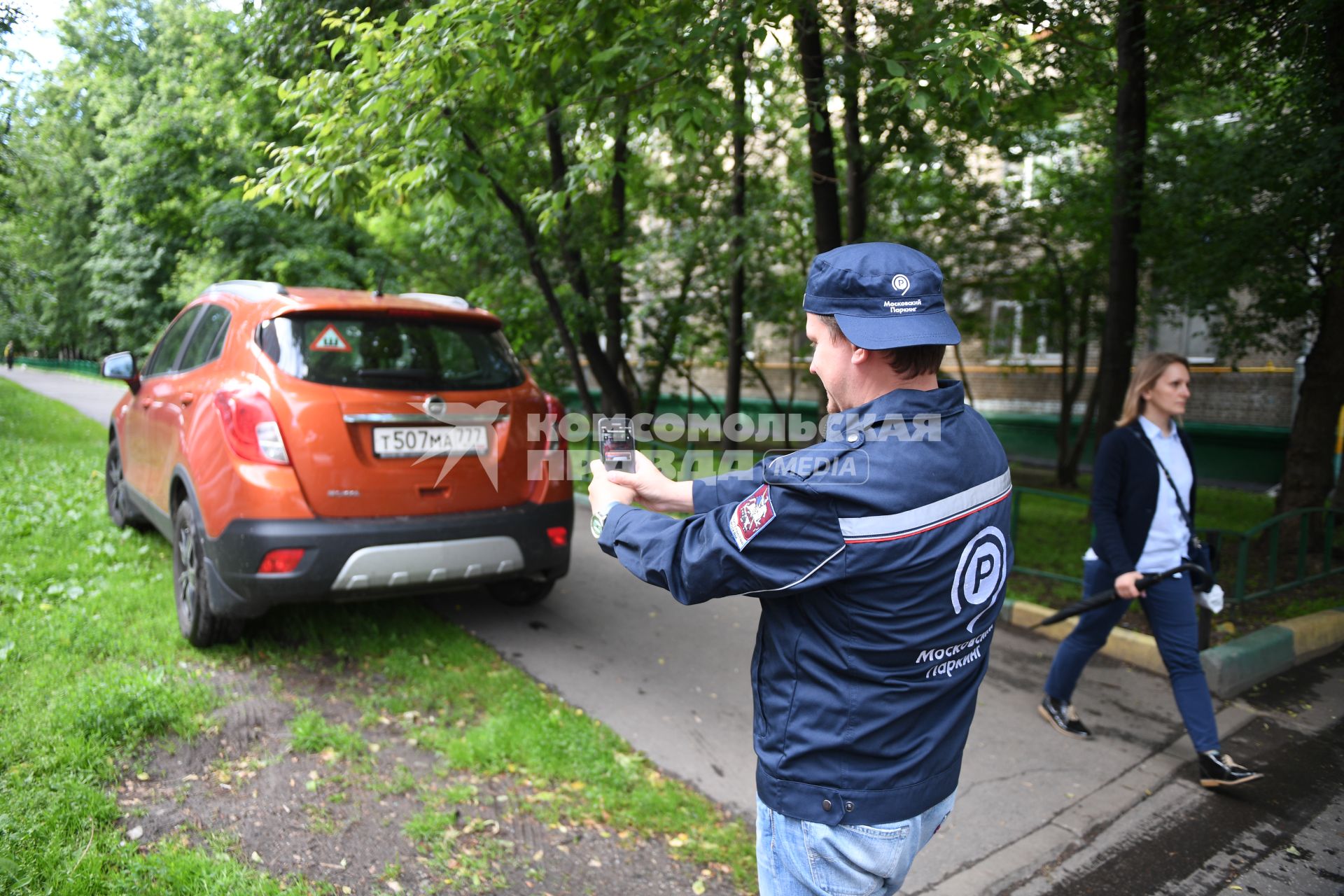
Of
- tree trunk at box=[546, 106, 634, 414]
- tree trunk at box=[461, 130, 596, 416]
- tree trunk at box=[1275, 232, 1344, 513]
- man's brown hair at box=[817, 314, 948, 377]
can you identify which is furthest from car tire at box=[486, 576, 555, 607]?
tree trunk at box=[1275, 232, 1344, 513]

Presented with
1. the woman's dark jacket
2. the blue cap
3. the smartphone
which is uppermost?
the blue cap

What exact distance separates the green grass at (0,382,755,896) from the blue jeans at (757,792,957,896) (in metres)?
1.35

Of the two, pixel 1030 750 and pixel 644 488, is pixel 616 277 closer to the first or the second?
pixel 1030 750

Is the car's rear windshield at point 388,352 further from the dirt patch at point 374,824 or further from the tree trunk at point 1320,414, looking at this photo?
the tree trunk at point 1320,414

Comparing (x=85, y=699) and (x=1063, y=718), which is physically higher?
(x=85, y=699)

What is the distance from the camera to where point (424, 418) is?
4.14 metres

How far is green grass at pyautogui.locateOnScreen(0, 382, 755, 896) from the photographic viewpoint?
106 inches

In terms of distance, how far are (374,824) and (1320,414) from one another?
8.21 metres

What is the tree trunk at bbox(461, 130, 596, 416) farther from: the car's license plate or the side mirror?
the car's license plate

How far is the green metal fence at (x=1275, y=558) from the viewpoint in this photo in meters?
5.97

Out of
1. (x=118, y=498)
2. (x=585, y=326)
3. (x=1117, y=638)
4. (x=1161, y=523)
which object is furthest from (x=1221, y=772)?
Answer: (x=585, y=326)

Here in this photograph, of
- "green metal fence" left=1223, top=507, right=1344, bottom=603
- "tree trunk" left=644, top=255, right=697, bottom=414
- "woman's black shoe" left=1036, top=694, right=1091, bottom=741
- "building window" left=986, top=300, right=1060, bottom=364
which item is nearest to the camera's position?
"woman's black shoe" left=1036, top=694, right=1091, bottom=741

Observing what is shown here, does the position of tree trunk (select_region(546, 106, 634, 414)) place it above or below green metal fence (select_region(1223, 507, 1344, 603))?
above

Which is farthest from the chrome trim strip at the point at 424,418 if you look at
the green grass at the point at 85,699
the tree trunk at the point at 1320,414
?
the tree trunk at the point at 1320,414
